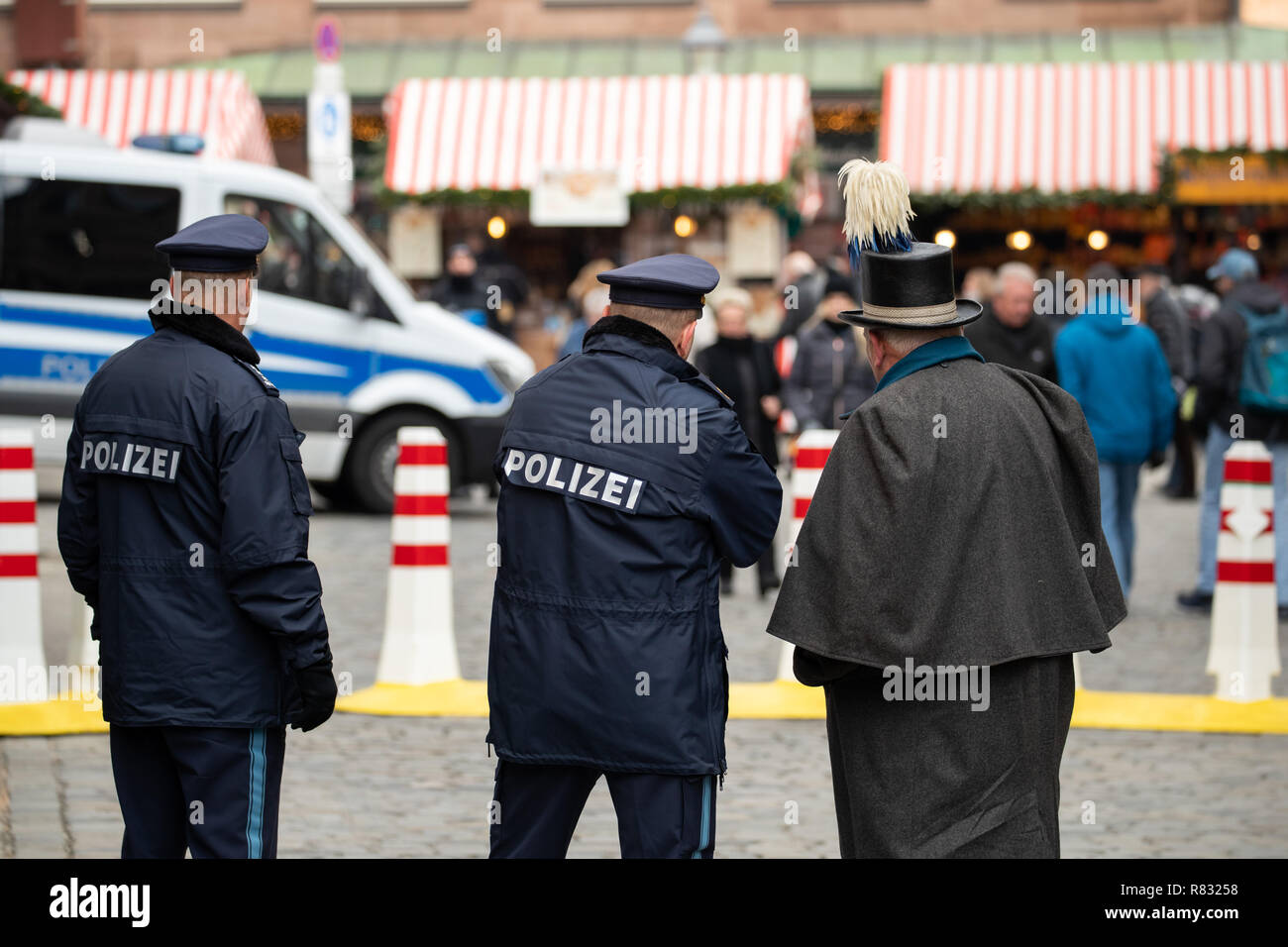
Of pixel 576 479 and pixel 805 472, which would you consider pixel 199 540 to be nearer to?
pixel 576 479

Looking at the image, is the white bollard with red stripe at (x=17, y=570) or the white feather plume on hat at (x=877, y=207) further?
the white bollard with red stripe at (x=17, y=570)

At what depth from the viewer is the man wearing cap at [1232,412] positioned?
1071 centimetres

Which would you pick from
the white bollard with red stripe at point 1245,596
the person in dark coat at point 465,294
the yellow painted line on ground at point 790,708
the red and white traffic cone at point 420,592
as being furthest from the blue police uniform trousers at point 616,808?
the person in dark coat at point 465,294

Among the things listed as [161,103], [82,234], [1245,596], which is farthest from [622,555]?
[161,103]

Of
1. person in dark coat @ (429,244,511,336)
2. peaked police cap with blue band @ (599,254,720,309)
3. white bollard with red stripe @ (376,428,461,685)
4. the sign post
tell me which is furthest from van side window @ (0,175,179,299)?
peaked police cap with blue band @ (599,254,720,309)

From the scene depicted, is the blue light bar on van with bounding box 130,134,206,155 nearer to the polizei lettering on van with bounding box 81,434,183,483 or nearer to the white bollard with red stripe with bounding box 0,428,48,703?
the white bollard with red stripe with bounding box 0,428,48,703

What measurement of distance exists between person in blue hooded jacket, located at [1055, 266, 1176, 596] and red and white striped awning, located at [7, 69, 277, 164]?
48.0ft

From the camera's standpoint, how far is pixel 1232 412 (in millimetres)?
10891

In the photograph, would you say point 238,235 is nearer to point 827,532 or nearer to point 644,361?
point 644,361

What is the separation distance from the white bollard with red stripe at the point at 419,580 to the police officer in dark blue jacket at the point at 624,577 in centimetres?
417

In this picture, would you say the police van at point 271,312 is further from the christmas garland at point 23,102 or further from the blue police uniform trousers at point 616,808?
the blue police uniform trousers at point 616,808

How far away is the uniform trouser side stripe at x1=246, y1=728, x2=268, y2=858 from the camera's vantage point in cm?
413
